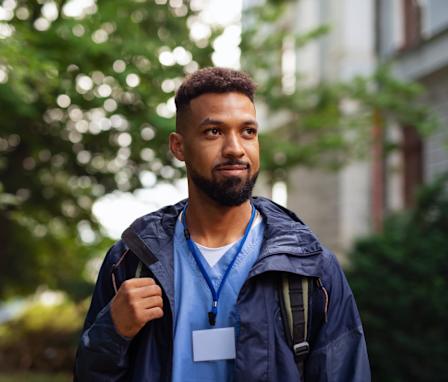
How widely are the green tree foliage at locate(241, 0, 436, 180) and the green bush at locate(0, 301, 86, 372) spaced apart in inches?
204

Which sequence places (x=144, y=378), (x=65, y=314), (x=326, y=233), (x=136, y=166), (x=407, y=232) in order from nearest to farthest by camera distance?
(x=144, y=378), (x=407, y=232), (x=136, y=166), (x=65, y=314), (x=326, y=233)

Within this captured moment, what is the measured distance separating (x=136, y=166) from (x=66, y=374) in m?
4.49

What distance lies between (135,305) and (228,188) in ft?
1.67

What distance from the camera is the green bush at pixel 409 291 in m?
8.66

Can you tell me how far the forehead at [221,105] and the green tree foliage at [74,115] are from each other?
4.13 m

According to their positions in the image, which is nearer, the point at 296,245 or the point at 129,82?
the point at 296,245

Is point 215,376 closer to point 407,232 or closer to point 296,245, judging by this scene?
point 296,245

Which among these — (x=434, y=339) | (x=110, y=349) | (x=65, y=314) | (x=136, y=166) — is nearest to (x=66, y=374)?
(x=65, y=314)

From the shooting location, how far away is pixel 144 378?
2594mm

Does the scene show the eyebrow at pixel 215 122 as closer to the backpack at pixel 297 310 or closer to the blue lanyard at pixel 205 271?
the blue lanyard at pixel 205 271

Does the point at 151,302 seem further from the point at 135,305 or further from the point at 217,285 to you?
the point at 217,285

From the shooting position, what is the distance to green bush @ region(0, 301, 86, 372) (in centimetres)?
1503

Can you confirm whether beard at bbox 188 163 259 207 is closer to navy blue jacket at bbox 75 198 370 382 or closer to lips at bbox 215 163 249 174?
lips at bbox 215 163 249 174

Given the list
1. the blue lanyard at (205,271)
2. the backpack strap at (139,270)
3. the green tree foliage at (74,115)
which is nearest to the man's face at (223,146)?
the blue lanyard at (205,271)
